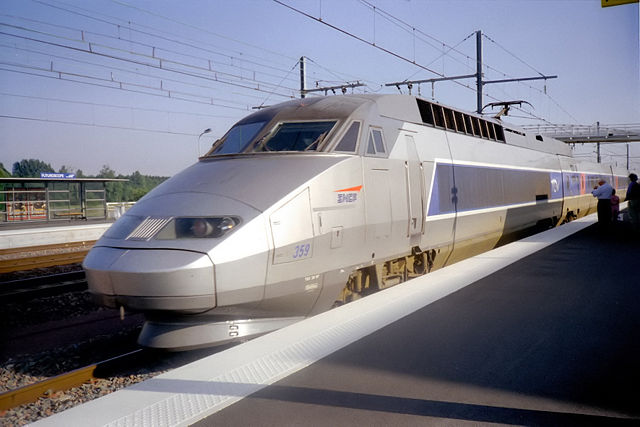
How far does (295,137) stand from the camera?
596 centimetres

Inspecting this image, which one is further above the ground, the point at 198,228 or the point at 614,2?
the point at 614,2

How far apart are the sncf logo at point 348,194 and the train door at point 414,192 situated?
48.8 inches

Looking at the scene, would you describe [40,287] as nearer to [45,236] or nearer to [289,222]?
[289,222]

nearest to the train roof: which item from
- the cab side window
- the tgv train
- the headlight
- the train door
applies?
the tgv train

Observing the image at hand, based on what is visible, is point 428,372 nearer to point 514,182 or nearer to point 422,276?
point 422,276

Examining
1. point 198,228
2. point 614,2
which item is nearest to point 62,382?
point 198,228

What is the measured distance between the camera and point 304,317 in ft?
17.1

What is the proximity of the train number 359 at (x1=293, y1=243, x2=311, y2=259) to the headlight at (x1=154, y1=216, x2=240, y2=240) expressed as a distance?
656 millimetres

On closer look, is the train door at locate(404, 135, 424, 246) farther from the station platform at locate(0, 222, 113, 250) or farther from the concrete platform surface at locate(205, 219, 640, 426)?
the station platform at locate(0, 222, 113, 250)

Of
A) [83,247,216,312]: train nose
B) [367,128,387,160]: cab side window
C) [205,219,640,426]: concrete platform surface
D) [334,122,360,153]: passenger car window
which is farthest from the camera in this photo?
[367,128,387,160]: cab side window

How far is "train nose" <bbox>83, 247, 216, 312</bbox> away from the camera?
414 cm

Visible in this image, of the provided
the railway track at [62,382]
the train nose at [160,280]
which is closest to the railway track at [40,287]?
the railway track at [62,382]

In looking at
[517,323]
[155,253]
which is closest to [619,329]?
[517,323]

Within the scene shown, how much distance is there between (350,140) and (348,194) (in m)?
0.73
